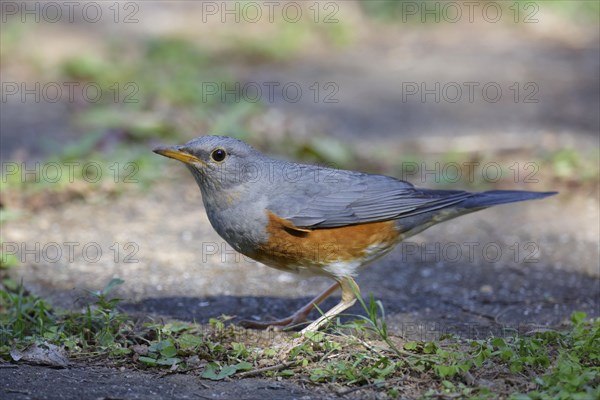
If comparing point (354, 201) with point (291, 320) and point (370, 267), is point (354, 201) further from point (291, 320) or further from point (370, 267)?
point (370, 267)

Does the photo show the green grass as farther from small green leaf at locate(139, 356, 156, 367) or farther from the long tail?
the long tail

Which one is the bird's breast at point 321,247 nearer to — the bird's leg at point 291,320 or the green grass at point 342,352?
the bird's leg at point 291,320

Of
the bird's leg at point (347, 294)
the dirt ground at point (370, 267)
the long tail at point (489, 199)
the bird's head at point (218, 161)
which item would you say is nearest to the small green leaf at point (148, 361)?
the dirt ground at point (370, 267)

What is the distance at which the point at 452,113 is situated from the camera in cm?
1060

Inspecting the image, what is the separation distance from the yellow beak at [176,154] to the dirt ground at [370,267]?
1132 millimetres

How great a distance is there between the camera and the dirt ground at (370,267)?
4656 millimetres

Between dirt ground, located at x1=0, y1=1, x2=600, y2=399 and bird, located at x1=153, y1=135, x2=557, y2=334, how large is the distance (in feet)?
1.84

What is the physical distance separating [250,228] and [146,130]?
4.34 metres

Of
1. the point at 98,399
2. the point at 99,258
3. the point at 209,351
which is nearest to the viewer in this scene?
the point at 98,399

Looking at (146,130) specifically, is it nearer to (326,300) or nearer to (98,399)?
(326,300)

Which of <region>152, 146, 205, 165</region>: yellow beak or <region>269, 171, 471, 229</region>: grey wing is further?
<region>269, 171, 471, 229</region>: grey wing

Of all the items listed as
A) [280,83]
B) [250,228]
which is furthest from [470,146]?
[250,228]

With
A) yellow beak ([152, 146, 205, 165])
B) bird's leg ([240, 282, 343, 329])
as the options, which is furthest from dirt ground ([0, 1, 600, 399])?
yellow beak ([152, 146, 205, 165])

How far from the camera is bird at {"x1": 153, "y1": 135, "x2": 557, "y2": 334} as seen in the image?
5.22 metres
